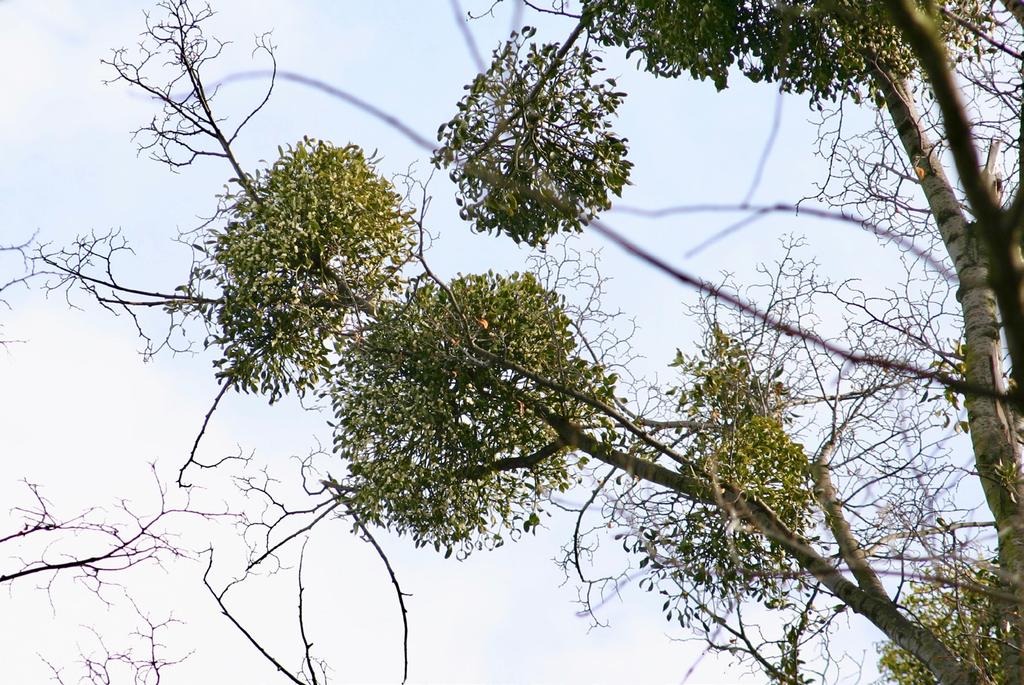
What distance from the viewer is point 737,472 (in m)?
5.29

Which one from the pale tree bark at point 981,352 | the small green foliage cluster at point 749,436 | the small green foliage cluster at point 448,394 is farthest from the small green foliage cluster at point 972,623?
the small green foliage cluster at point 448,394

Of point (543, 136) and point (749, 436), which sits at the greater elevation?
point (543, 136)

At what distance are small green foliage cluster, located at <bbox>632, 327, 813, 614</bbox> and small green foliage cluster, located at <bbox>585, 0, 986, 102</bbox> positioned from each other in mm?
2040

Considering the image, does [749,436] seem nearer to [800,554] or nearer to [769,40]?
[800,554]

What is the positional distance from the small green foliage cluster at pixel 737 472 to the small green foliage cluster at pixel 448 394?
673 mm

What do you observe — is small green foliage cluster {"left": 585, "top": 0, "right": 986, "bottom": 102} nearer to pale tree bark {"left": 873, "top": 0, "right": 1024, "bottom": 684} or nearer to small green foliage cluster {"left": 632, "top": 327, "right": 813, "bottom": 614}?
pale tree bark {"left": 873, "top": 0, "right": 1024, "bottom": 684}

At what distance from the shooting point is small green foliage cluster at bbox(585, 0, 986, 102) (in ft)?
20.9

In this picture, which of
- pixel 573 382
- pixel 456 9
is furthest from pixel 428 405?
pixel 456 9

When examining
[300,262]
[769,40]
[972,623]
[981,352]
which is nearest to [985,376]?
[981,352]

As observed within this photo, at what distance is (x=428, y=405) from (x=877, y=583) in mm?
2468

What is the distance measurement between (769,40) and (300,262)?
3.21 meters

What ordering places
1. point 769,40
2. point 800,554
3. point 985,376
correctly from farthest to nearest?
point 769,40 → point 985,376 → point 800,554

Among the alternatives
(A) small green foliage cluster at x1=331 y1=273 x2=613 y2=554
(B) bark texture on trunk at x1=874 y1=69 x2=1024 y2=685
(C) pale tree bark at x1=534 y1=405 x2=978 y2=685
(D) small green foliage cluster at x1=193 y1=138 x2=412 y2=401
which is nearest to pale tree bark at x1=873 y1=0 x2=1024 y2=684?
(B) bark texture on trunk at x1=874 y1=69 x2=1024 y2=685

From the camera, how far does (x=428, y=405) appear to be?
5.70 metres
